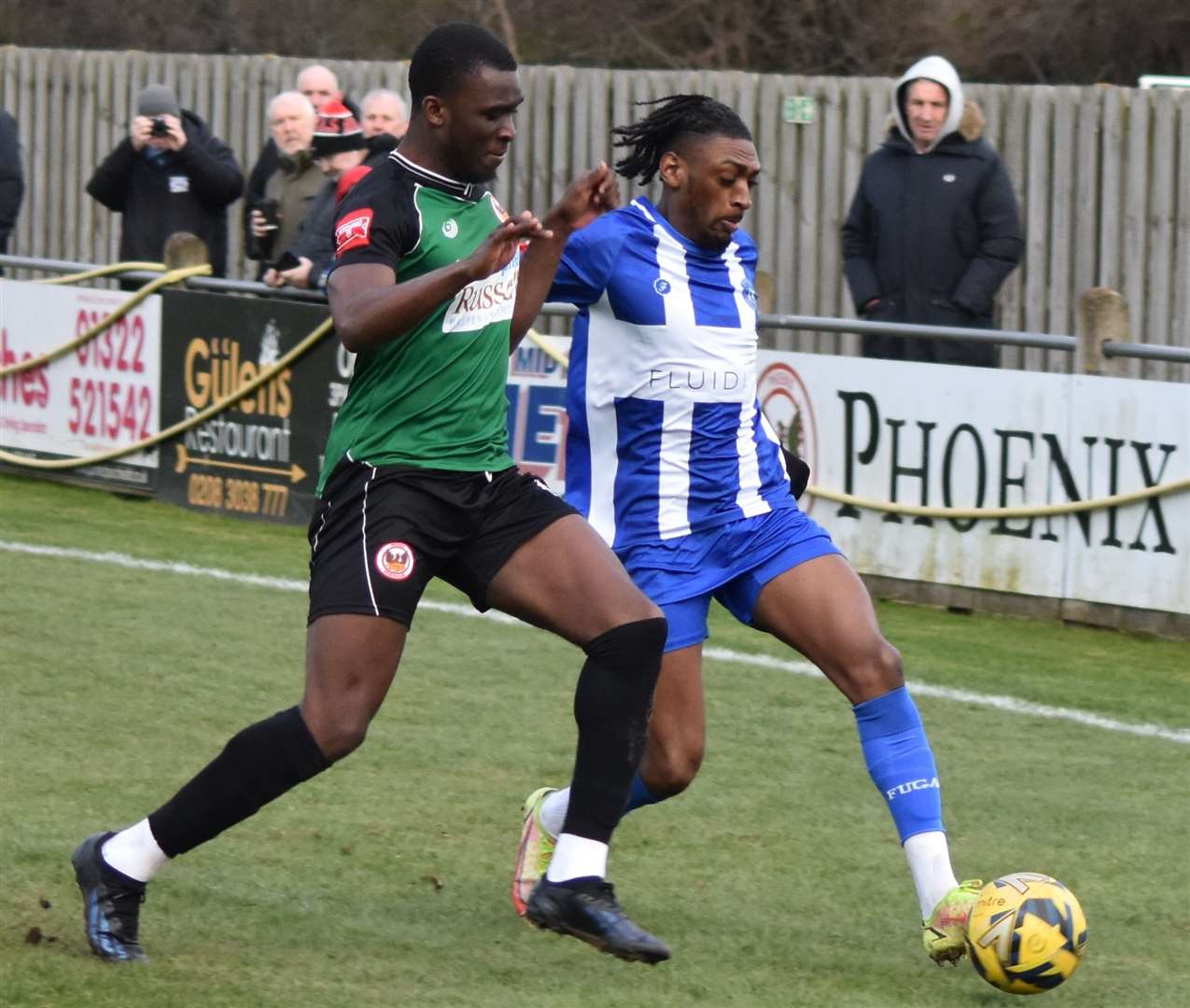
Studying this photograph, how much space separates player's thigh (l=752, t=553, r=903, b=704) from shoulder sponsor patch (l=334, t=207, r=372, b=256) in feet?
4.47

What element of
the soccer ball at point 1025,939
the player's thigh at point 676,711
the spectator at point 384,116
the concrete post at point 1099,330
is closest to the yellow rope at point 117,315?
the spectator at point 384,116

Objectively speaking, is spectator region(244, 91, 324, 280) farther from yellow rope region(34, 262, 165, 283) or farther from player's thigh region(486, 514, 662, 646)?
player's thigh region(486, 514, 662, 646)

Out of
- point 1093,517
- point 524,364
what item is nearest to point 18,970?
point 1093,517

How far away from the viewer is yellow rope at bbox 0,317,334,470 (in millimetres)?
11859

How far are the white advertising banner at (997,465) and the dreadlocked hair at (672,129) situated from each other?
408 cm

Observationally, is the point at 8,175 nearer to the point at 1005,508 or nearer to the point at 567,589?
the point at 1005,508

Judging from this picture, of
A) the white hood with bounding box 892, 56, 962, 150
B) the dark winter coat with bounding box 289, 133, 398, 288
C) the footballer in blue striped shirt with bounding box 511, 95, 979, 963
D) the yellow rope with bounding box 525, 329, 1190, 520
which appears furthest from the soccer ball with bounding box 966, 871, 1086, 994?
the dark winter coat with bounding box 289, 133, 398, 288

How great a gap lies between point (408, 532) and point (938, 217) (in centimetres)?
597

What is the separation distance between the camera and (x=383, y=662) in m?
5.00

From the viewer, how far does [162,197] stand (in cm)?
1315

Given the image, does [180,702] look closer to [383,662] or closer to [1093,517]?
[383,662]

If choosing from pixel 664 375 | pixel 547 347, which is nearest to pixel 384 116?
pixel 547 347

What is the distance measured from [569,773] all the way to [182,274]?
6039mm

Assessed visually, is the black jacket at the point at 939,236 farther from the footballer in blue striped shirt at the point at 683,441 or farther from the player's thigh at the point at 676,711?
Answer: the player's thigh at the point at 676,711
